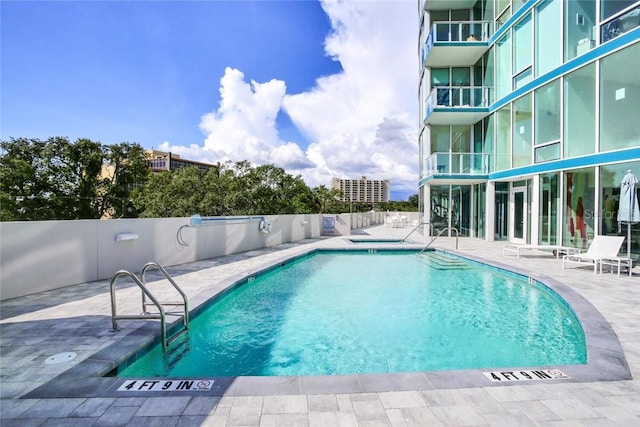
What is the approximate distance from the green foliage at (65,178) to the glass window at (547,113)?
31.4 m

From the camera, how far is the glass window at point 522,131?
39.0 feet

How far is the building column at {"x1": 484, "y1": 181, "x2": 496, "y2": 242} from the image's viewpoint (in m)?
14.1

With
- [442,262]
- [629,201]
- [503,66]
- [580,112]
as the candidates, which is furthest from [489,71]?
[442,262]

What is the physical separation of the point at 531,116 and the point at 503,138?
6.45 feet

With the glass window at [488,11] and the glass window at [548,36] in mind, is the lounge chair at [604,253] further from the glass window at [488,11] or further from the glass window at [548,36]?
the glass window at [488,11]

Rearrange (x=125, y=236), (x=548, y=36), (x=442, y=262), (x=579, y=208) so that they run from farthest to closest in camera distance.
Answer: (x=548, y=36) < (x=442, y=262) < (x=579, y=208) < (x=125, y=236)

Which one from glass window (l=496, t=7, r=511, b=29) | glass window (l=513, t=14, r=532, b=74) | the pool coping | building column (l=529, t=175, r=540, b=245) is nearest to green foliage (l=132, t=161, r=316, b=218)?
glass window (l=496, t=7, r=511, b=29)

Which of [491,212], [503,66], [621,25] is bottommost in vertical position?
[491,212]

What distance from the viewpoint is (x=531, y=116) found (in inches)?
460

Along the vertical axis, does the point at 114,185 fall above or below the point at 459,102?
below

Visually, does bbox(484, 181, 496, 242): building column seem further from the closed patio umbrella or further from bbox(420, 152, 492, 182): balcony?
the closed patio umbrella

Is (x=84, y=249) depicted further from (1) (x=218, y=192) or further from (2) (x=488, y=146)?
(1) (x=218, y=192)

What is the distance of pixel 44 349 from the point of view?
3.29 meters

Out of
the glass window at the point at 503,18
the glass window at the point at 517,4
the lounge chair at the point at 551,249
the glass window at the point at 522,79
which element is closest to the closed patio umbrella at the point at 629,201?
the lounge chair at the point at 551,249
